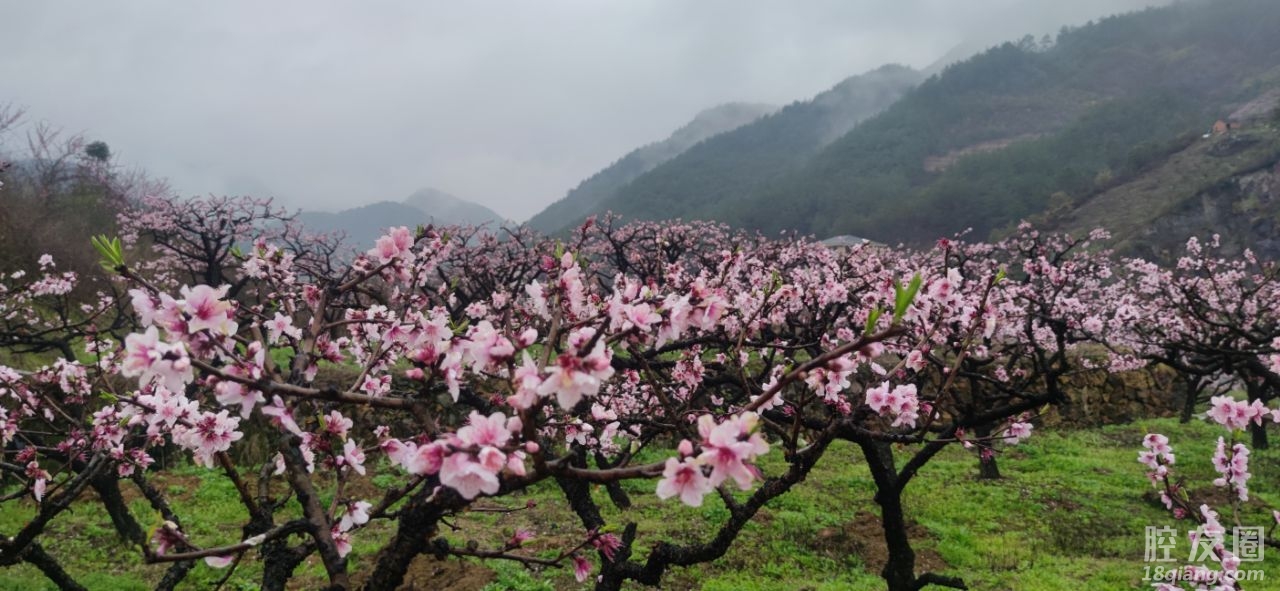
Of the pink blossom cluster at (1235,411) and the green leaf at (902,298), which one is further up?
the green leaf at (902,298)

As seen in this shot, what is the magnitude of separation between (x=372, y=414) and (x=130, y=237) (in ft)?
44.2

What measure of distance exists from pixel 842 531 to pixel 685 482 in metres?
7.60

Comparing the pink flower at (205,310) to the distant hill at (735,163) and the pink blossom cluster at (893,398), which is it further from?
the distant hill at (735,163)

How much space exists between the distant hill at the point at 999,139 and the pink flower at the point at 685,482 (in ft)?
184

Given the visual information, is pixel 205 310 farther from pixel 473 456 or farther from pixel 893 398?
pixel 893 398

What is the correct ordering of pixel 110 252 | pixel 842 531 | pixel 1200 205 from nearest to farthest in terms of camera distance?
pixel 110 252
pixel 842 531
pixel 1200 205

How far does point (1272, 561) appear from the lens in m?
7.42

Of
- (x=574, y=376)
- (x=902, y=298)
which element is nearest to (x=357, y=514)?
(x=574, y=376)

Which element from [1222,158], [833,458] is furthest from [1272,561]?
[1222,158]

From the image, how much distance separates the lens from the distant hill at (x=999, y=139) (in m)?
53.9

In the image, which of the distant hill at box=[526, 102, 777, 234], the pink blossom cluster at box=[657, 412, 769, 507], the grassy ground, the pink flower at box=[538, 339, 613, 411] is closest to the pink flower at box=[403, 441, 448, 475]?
the pink flower at box=[538, 339, 613, 411]

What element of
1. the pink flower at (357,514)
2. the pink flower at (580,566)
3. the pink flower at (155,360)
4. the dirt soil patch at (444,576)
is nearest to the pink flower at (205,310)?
the pink flower at (155,360)

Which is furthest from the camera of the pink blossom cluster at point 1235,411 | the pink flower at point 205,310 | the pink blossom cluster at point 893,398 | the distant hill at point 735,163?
the distant hill at point 735,163

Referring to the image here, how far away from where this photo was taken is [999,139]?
7969 cm
